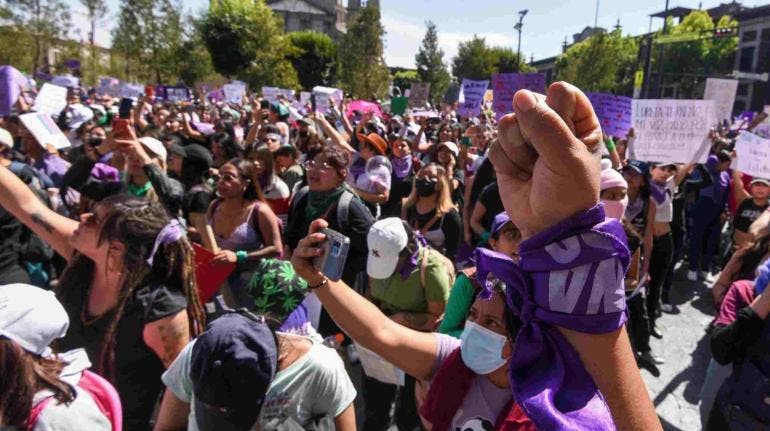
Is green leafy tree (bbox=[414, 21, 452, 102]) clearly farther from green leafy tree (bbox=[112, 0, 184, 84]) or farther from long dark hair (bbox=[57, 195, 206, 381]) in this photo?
long dark hair (bbox=[57, 195, 206, 381])

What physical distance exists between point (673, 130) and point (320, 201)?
11.7 feet

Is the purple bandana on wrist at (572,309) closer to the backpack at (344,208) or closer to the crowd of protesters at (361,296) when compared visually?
the crowd of protesters at (361,296)

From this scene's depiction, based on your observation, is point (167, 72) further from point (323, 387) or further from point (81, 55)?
point (323, 387)

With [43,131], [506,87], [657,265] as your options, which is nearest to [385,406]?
[657,265]

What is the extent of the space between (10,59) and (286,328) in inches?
971

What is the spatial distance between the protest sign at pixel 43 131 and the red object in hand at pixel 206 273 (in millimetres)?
2909

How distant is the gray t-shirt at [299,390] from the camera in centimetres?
204

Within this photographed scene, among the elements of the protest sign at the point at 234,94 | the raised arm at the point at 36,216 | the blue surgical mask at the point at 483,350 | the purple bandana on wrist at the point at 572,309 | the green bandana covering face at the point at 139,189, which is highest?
the protest sign at the point at 234,94

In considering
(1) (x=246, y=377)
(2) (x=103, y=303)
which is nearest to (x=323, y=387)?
(1) (x=246, y=377)

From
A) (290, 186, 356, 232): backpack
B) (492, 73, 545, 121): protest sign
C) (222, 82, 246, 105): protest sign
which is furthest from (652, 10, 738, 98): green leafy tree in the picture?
(290, 186, 356, 232): backpack

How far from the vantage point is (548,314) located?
0.80m

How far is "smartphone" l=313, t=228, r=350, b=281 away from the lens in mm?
1596

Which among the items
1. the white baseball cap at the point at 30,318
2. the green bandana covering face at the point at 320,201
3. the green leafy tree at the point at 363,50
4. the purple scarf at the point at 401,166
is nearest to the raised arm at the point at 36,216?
the white baseball cap at the point at 30,318

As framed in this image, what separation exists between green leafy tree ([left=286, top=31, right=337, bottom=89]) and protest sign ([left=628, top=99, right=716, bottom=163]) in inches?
1993
